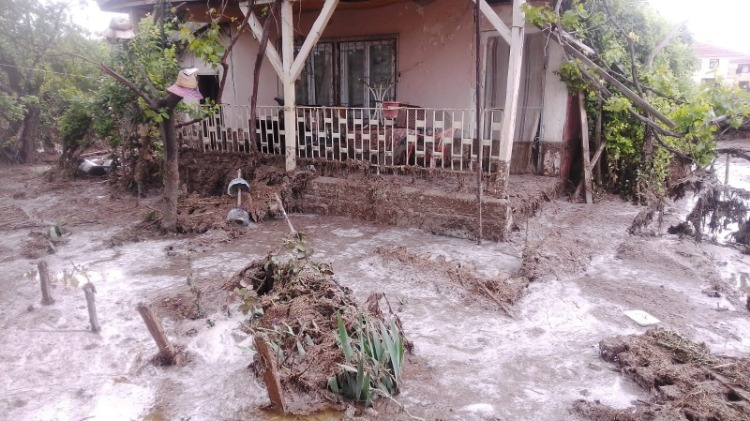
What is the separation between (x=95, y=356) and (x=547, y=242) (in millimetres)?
4869

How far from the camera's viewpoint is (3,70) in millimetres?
12641

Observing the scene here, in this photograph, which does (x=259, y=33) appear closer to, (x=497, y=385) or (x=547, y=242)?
(x=547, y=242)

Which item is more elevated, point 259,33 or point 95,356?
point 259,33

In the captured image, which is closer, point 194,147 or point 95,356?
point 95,356

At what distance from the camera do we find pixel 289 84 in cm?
772

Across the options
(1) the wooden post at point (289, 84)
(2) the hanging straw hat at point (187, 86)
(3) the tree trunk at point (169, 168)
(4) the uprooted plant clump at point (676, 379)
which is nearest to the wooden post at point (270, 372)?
(4) the uprooted plant clump at point (676, 379)

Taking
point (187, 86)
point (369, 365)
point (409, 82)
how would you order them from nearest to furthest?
point (369, 365) → point (187, 86) → point (409, 82)

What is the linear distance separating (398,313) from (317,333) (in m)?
0.98

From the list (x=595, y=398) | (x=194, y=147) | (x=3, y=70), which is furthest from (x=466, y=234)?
(x=3, y=70)

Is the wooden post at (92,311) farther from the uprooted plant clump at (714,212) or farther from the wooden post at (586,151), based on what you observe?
the wooden post at (586,151)

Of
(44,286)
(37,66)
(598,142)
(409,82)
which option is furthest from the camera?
(37,66)

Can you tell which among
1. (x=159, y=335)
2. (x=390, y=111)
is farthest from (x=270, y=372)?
(x=390, y=111)

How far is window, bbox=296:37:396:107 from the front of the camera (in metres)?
9.35

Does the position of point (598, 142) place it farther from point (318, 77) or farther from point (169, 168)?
point (169, 168)
